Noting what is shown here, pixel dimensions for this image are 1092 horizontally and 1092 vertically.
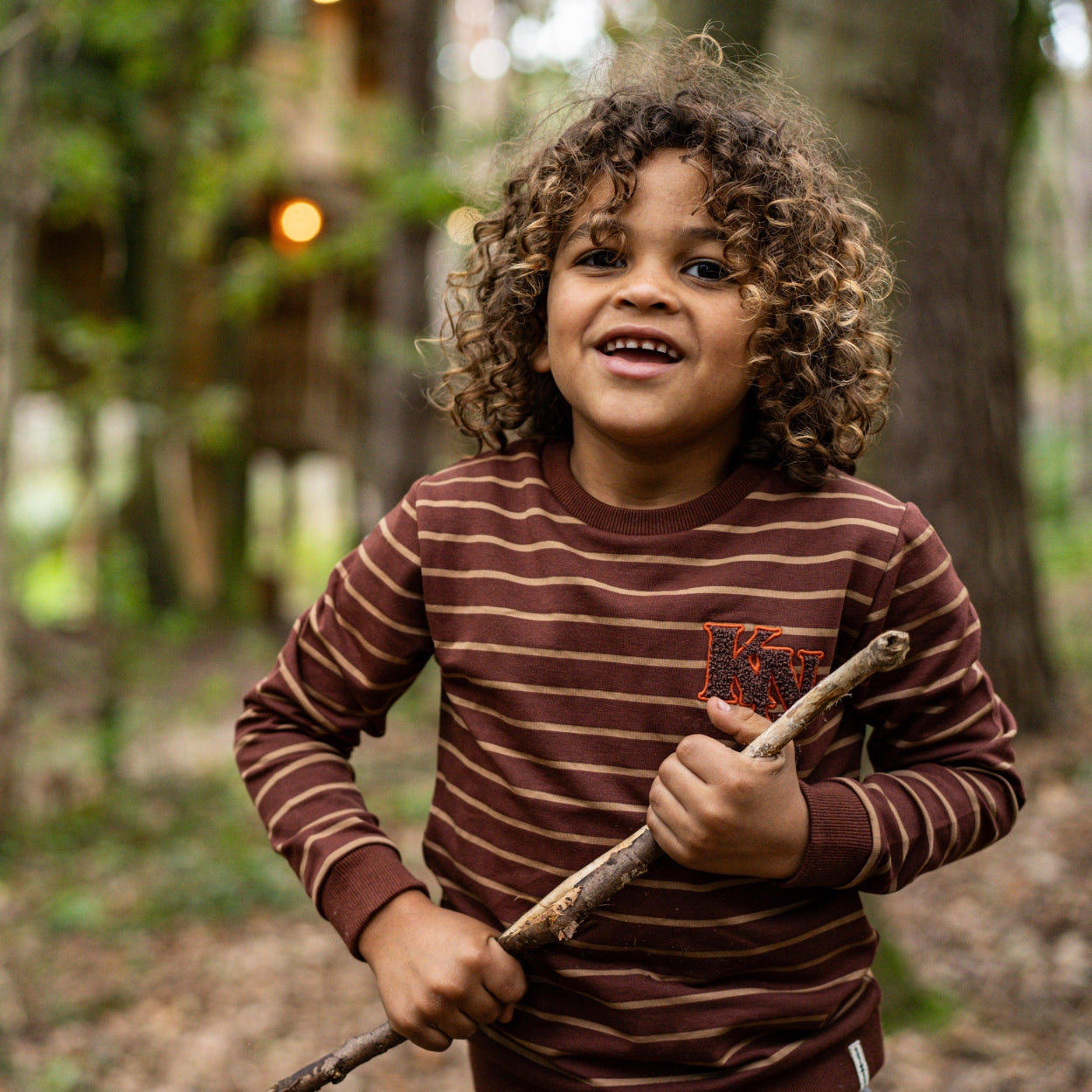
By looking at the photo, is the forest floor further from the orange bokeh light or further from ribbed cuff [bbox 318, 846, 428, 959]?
the orange bokeh light

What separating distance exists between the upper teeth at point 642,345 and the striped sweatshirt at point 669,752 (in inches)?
8.2

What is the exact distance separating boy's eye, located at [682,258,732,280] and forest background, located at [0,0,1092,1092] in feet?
2.41

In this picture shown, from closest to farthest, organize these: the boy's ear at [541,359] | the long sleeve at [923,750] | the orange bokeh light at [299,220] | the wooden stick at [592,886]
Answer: the wooden stick at [592,886]
the long sleeve at [923,750]
the boy's ear at [541,359]
the orange bokeh light at [299,220]

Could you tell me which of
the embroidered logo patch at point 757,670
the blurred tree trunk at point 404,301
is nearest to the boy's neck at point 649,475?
the embroidered logo patch at point 757,670

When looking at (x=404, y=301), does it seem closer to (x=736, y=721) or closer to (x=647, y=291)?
(x=647, y=291)

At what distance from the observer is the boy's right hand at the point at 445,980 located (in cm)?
144

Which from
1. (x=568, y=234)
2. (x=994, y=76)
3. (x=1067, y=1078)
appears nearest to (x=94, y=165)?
(x=994, y=76)

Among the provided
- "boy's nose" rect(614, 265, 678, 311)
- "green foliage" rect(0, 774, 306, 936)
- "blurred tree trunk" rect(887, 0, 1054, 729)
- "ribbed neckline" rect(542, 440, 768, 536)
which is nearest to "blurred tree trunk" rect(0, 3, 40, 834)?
"green foliage" rect(0, 774, 306, 936)

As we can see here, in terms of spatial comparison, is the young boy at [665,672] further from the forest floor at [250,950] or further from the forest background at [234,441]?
the forest floor at [250,950]

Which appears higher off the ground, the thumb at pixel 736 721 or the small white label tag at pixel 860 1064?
the thumb at pixel 736 721

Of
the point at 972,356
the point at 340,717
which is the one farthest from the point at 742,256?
the point at 972,356

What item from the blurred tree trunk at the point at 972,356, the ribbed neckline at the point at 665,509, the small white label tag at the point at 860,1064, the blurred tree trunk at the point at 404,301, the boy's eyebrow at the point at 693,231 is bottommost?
the small white label tag at the point at 860,1064

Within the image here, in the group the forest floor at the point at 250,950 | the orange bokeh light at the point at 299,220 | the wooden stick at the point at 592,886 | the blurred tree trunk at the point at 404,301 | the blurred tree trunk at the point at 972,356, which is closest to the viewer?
the wooden stick at the point at 592,886

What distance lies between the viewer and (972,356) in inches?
197
